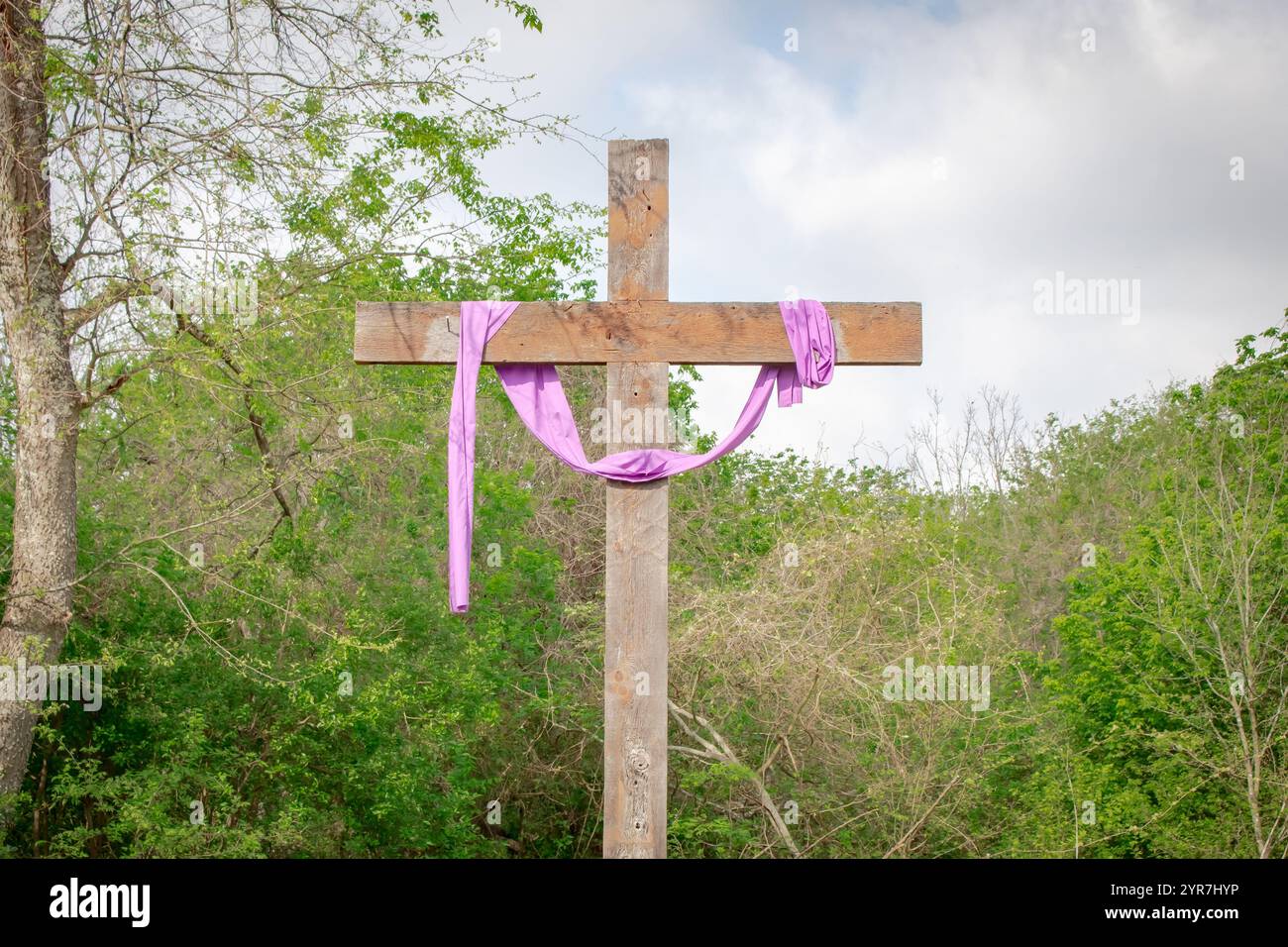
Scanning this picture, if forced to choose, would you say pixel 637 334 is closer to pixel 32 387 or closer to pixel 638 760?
pixel 638 760

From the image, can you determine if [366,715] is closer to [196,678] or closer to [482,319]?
[196,678]

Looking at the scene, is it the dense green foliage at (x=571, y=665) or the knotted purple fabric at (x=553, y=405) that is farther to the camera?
the dense green foliage at (x=571, y=665)

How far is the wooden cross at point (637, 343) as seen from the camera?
5191 mm

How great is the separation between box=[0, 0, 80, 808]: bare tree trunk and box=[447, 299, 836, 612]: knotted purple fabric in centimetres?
359

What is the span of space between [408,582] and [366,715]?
1.85 m

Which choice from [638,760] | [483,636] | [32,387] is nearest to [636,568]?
[638,760]

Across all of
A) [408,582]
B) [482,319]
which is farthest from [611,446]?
[408,582]

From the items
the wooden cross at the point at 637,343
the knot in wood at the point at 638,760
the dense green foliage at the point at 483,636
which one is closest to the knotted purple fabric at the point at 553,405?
the wooden cross at the point at 637,343

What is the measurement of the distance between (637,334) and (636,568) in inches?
38.8

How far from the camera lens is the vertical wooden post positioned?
5.09 meters

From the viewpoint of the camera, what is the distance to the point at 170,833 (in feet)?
25.9

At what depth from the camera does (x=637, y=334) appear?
5301mm

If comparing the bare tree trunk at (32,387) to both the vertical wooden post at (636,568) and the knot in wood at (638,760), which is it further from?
the knot in wood at (638,760)

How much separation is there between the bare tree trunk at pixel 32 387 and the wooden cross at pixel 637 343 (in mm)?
3331
